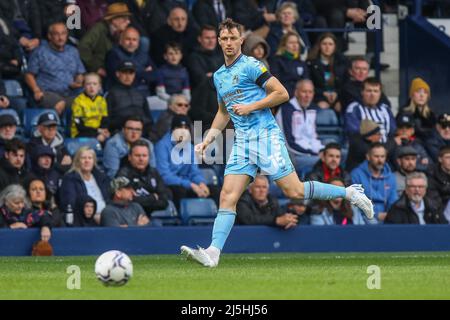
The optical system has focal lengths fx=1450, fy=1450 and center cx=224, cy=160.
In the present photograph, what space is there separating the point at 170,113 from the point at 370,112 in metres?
3.05

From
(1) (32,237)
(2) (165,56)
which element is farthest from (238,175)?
(2) (165,56)

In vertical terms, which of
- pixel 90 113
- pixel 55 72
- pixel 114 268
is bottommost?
pixel 114 268

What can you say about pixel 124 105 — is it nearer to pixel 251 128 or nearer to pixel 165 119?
pixel 165 119

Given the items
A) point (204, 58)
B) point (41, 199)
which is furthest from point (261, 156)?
point (204, 58)

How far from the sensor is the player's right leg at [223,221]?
44.4 ft

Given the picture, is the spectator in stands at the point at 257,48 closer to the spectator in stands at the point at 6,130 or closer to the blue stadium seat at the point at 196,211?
the blue stadium seat at the point at 196,211

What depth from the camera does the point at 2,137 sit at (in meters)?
18.4

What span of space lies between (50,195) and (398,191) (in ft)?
16.5

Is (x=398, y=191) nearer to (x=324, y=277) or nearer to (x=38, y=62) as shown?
(x=38, y=62)

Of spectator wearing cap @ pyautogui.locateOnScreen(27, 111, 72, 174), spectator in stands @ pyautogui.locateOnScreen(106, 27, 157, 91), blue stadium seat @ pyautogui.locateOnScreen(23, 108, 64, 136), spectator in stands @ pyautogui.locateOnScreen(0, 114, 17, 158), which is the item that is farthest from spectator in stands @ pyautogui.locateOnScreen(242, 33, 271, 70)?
spectator in stands @ pyautogui.locateOnScreen(0, 114, 17, 158)

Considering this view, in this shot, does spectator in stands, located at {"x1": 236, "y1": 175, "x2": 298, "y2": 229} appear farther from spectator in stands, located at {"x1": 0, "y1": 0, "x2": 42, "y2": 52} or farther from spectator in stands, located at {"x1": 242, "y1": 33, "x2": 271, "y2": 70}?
spectator in stands, located at {"x1": 0, "y1": 0, "x2": 42, "y2": 52}

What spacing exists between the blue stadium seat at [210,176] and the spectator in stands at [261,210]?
3.41ft

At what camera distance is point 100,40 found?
2055 cm

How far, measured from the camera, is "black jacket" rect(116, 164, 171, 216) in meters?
18.4
